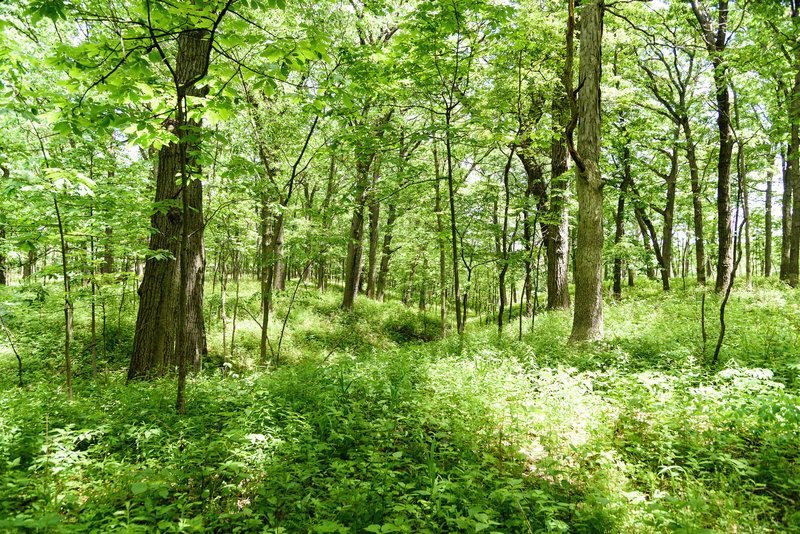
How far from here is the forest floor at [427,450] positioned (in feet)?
7.90

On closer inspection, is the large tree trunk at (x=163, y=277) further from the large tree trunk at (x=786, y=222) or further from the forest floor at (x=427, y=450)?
the large tree trunk at (x=786, y=222)

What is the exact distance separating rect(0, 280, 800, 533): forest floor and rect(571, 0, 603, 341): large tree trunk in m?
0.84

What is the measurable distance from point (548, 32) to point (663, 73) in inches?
391

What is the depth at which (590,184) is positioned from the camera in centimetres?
637

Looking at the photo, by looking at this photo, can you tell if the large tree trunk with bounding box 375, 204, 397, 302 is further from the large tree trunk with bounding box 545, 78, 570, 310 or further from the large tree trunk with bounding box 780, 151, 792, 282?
the large tree trunk with bounding box 780, 151, 792, 282

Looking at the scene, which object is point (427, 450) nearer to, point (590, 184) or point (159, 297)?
point (159, 297)

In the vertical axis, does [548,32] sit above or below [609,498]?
above

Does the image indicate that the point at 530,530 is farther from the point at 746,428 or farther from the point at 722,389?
the point at 722,389

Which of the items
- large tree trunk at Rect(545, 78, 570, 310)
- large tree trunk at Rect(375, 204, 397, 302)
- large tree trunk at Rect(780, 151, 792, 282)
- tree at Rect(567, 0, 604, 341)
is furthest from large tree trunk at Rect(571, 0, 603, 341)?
large tree trunk at Rect(375, 204, 397, 302)

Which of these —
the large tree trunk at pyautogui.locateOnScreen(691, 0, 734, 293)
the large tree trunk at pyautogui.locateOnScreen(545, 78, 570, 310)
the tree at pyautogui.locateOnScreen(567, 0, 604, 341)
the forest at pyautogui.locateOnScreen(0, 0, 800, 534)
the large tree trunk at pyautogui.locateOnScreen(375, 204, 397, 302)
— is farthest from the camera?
the large tree trunk at pyautogui.locateOnScreen(375, 204, 397, 302)

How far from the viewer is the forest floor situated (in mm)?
2408

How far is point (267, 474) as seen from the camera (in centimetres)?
278

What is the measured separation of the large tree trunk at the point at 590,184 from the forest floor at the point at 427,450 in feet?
2.74

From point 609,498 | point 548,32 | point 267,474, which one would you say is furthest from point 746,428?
point 548,32
